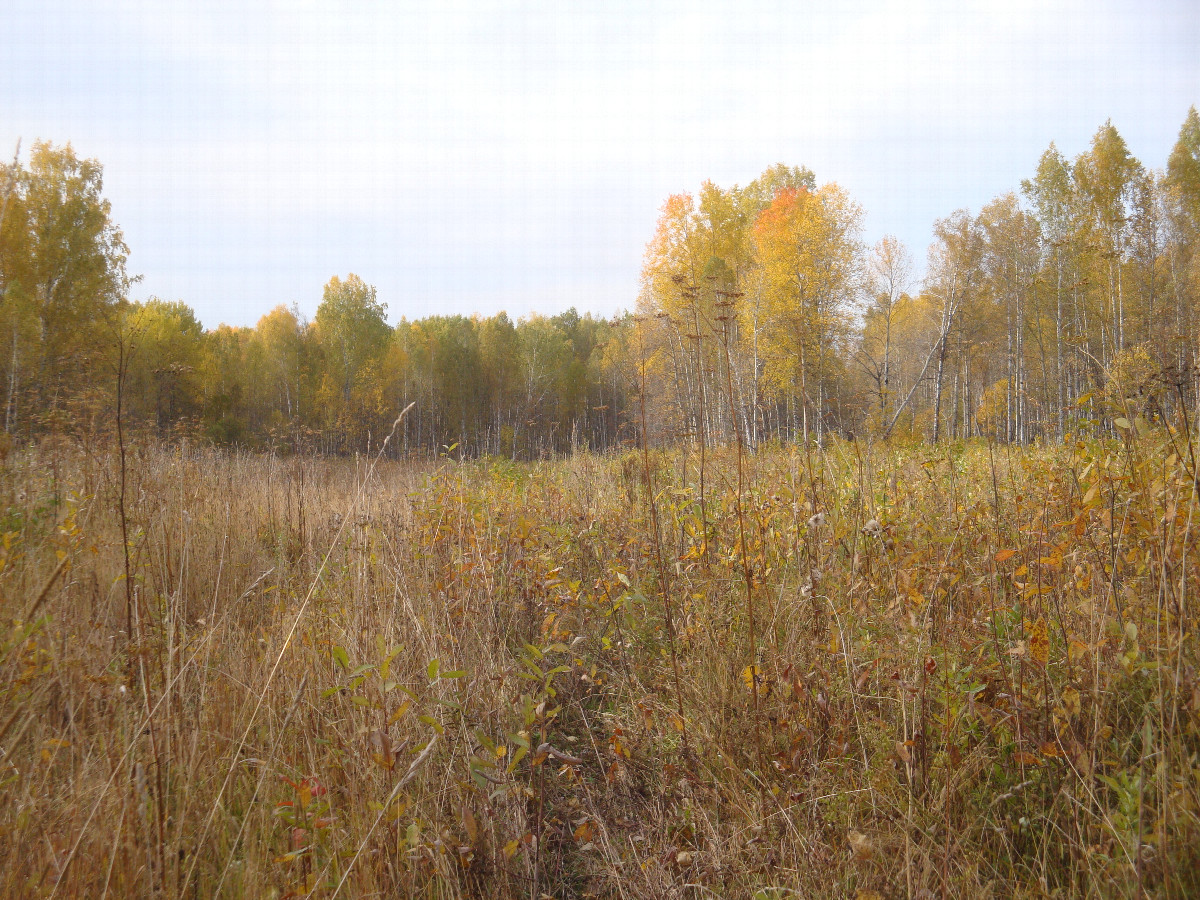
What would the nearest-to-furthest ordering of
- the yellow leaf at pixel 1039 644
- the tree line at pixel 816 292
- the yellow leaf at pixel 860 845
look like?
the yellow leaf at pixel 860 845 < the yellow leaf at pixel 1039 644 < the tree line at pixel 816 292

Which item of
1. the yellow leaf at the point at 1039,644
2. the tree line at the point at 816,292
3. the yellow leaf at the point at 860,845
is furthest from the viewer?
the tree line at the point at 816,292

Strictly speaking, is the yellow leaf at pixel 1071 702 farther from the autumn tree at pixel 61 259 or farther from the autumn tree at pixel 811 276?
the autumn tree at pixel 61 259

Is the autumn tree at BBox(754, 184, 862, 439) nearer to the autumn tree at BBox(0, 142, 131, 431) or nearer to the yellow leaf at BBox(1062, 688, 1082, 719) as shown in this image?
A: the yellow leaf at BBox(1062, 688, 1082, 719)

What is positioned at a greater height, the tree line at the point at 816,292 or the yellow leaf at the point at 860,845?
the tree line at the point at 816,292

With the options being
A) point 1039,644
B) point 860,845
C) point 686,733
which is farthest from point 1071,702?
point 686,733

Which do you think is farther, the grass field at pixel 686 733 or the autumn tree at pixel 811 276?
→ the autumn tree at pixel 811 276

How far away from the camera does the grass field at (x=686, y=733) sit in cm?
148

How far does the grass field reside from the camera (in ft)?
4.85

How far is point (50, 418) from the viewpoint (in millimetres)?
5062

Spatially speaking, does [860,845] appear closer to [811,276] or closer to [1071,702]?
[1071,702]

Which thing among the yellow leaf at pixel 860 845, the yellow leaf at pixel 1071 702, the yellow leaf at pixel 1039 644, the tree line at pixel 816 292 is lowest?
the yellow leaf at pixel 860 845

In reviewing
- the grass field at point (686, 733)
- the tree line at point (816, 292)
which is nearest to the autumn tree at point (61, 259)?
the tree line at point (816, 292)

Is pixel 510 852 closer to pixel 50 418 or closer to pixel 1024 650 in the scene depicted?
pixel 1024 650

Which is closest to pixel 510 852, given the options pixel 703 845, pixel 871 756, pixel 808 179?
pixel 703 845
